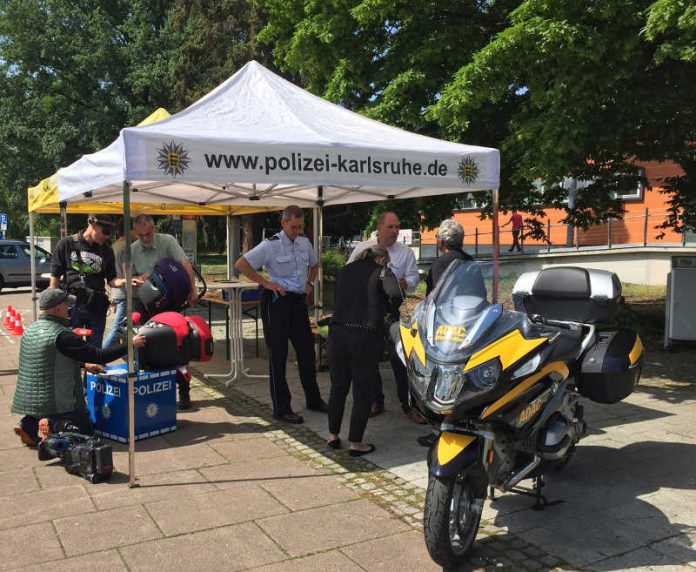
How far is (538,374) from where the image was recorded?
359 centimetres

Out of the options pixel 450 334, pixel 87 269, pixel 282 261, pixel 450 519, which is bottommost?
pixel 450 519

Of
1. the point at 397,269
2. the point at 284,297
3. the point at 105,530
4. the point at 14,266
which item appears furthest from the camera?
the point at 14,266

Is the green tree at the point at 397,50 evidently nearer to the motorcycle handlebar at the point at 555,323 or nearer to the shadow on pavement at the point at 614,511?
the motorcycle handlebar at the point at 555,323

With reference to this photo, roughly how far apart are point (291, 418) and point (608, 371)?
9.16 feet

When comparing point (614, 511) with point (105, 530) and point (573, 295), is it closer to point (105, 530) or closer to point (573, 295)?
point (573, 295)

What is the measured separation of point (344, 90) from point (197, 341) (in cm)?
519

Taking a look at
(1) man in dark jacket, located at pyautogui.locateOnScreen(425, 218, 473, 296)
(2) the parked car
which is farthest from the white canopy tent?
(2) the parked car

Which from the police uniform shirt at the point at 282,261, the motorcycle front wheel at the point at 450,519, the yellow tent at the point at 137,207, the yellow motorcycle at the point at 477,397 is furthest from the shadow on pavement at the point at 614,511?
the yellow tent at the point at 137,207

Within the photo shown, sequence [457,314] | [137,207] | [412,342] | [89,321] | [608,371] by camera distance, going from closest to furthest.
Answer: [457,314], [412,342], [608,371], [89,321], [137,207]

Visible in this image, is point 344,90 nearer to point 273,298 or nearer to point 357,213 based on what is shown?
point 273,298

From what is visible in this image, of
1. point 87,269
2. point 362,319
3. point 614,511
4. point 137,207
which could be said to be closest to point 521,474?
point 614,511

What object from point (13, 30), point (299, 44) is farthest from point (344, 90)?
point (13, 30)

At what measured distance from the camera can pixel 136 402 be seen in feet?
17.8

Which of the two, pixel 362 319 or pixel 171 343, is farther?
pixel 171 343
